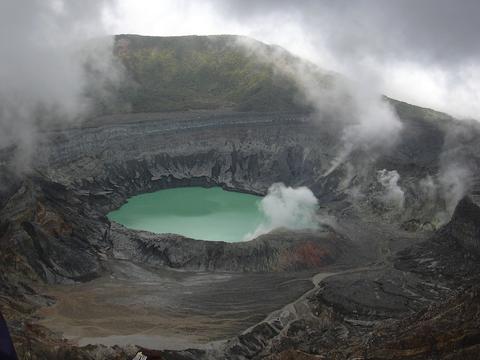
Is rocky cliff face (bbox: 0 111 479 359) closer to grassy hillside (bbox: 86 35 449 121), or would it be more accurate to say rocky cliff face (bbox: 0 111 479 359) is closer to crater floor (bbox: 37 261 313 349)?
crater floor (bbox: 37 261 313 349)

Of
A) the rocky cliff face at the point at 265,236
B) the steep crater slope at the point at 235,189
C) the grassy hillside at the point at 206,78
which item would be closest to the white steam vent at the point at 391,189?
the steep crater slope at the point at 235,189

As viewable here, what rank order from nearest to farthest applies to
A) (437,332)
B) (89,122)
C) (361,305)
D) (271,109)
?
1. (437,332)
2. (361,305)
3. (89,122)
4. (271,109)

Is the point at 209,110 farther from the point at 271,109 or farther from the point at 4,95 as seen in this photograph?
the point at 4,95

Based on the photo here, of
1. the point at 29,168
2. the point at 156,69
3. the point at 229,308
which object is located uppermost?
the point at 156,69

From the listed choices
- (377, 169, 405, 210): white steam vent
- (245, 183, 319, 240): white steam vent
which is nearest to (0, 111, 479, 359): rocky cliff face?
(377, 169, 405, 210): white steam vent

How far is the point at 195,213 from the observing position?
6906 cm

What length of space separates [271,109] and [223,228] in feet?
96.4

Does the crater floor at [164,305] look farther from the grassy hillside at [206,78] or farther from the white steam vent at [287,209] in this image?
the grassy hillside at [206,78]

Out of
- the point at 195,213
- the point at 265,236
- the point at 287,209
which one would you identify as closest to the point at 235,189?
the point at 195,213

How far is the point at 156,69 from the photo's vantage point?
326 feet

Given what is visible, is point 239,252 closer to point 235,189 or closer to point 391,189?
point 391,189

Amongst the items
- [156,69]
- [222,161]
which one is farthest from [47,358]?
[156,69]

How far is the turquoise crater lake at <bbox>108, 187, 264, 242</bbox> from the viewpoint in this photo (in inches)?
2442

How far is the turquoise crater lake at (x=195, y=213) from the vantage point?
204 ft
